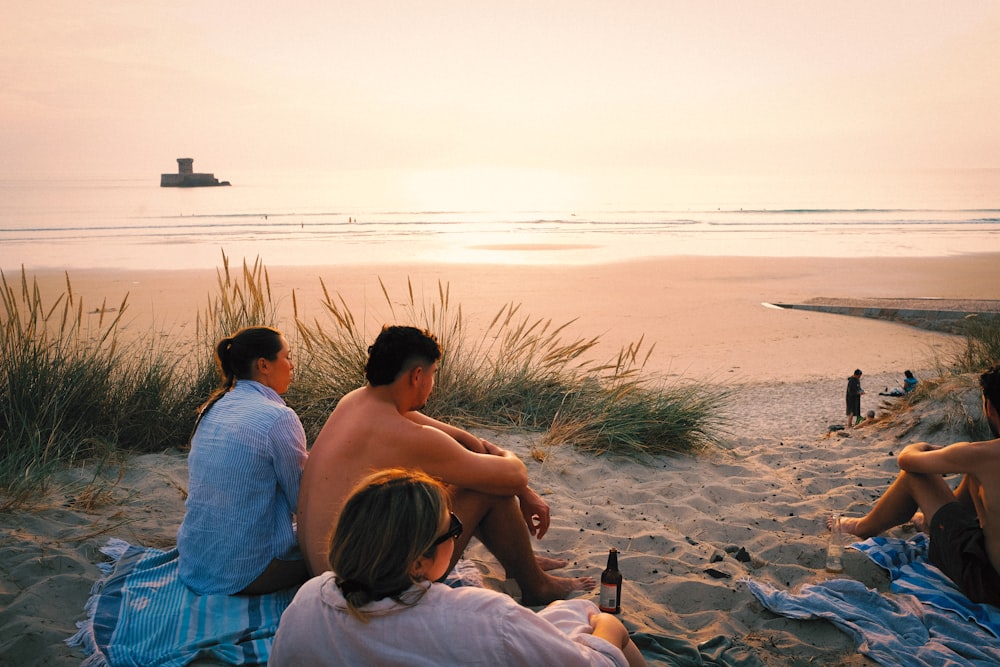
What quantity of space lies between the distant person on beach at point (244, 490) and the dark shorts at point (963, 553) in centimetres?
294

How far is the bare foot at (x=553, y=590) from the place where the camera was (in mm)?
3711

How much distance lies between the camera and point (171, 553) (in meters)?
3.79

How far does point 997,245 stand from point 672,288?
55.0 ft

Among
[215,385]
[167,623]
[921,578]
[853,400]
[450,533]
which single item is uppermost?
[450,533]

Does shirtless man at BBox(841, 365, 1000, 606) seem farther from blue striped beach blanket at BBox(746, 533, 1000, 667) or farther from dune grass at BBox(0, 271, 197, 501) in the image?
dune grass at BBox(0, 271, 197, 501)

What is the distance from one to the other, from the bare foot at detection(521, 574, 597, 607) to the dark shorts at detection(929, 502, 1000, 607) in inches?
65.3

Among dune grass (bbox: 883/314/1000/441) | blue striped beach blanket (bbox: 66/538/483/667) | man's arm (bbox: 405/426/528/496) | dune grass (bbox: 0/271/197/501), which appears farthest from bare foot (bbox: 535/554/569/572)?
dune grass (bbox: 883/314/1000/441)

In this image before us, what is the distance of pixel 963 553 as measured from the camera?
12.1 feet

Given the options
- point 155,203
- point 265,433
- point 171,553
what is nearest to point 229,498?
point 265,433

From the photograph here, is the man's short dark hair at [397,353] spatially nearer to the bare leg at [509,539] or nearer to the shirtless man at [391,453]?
the shirtless man at [391,453]

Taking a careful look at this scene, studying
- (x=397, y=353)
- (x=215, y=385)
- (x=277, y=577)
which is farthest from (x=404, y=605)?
(x=215, y=385)

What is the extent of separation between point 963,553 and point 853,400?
3.91 metres

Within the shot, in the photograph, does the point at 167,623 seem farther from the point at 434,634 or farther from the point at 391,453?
the point at 434,634

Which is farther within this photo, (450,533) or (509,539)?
(509,539)
